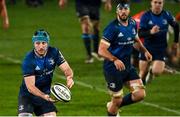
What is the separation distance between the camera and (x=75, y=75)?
84.6ft

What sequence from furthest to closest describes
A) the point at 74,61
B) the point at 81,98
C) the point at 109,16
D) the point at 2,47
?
the point at 109,16
the point at 2,47
the point at 74,61
the point at 81,98

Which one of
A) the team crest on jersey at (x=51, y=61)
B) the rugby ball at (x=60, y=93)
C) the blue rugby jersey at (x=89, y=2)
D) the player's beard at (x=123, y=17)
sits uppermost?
the player's beard at (x=123, y=17)

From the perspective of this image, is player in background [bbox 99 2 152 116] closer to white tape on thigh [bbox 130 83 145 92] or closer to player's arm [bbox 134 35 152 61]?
white tape on thigh [bbox 130 83 145 92]

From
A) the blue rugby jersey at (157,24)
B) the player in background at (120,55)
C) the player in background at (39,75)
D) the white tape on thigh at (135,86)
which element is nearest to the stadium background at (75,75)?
the blue rugby jersey at (157,24)

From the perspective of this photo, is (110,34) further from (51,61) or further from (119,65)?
(51,61)

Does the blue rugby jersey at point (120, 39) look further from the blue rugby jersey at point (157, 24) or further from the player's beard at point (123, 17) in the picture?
the blue rugby jersey at point (157, 24)

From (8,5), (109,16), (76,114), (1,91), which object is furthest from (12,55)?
(8,5)

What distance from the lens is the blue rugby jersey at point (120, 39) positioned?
1852 cm

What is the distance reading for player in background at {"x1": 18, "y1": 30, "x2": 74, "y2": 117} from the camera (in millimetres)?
16234

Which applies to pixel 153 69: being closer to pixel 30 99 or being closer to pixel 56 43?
pixel 30 99

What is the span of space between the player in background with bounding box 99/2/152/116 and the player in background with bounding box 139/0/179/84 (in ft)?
9.98

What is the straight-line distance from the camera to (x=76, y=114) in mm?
19984

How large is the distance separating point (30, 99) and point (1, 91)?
260 inches

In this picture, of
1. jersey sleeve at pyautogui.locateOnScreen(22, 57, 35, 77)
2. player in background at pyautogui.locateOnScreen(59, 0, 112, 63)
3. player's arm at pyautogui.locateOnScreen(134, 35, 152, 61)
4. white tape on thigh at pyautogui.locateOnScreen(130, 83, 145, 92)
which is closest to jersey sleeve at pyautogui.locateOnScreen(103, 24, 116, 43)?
player's arm at pyautogui.locateOnScreen(134, 35, 152, 61)
